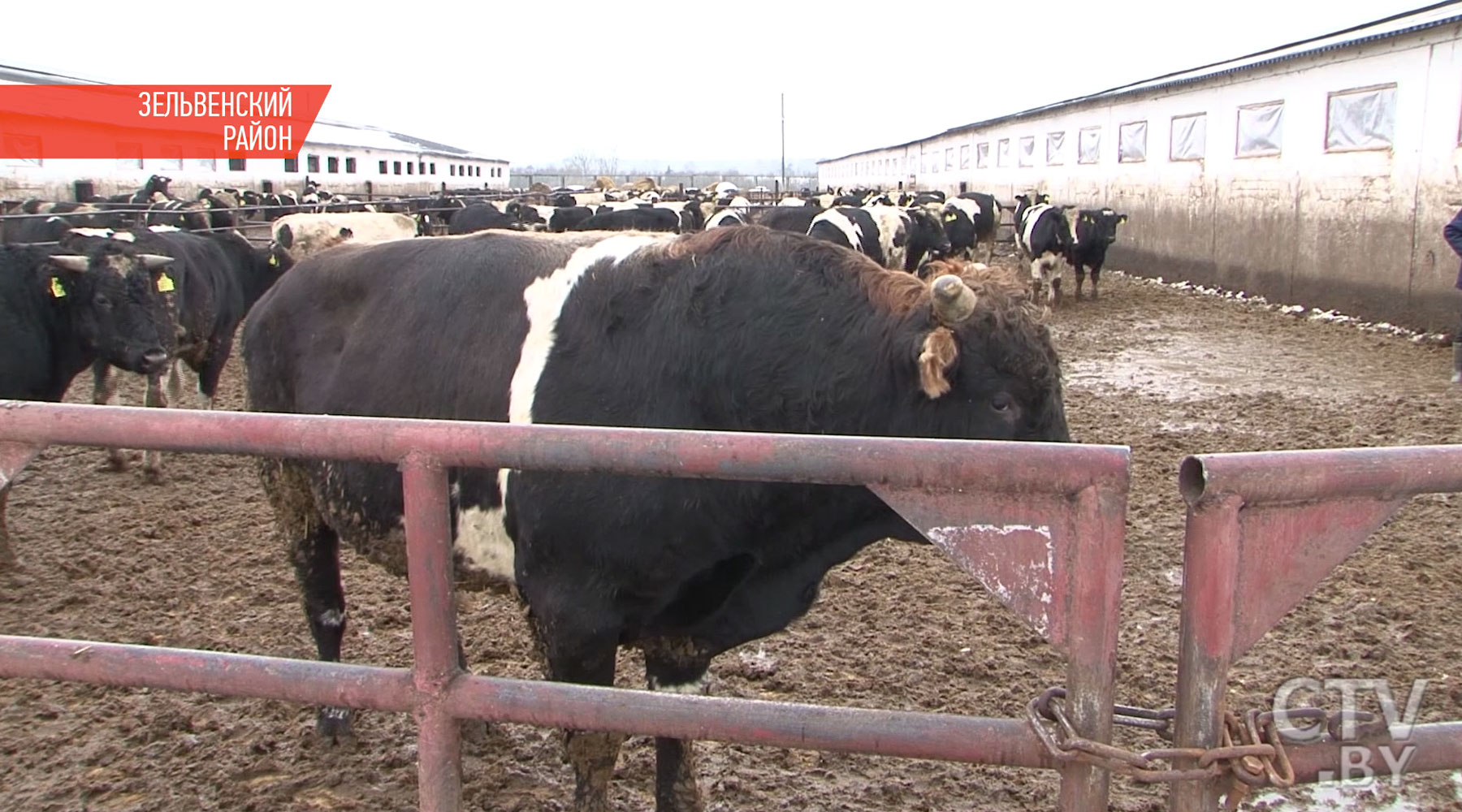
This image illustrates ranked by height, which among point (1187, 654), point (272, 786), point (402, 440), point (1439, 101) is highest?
point (1439, 101)

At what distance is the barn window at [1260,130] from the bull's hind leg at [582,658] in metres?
16.3

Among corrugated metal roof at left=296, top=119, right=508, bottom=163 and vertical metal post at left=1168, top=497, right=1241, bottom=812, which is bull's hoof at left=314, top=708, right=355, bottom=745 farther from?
corrugated metal roof at left=296, top=119, right=508, bottom=163

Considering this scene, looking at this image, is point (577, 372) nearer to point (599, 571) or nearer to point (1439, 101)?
point (599, 571)

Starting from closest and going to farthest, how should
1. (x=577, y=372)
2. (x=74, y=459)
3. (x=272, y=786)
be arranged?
(x=577, y=372) < (x=272, y=786) < (x=74, y=459)

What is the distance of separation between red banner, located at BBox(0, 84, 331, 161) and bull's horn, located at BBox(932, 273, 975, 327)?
2845cm

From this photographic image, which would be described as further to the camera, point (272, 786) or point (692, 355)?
point (272, 786)

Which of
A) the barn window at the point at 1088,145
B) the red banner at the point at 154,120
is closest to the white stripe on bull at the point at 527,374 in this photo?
the barn window at the point at 1088,145

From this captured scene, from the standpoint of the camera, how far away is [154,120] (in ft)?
110

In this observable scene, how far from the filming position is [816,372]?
97.4 inches

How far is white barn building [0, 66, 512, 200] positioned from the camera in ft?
77.3

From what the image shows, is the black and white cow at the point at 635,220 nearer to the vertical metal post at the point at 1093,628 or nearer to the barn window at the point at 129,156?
the vertical metal post at the point at 1093,628

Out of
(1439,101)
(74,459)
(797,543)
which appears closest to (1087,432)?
(797,543)

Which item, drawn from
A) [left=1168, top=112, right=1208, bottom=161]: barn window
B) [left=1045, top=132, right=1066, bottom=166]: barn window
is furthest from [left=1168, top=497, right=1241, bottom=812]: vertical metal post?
[left=1045, top=132, right=1066, bottom=166]: barn window

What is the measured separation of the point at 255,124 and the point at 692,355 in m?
44.2
